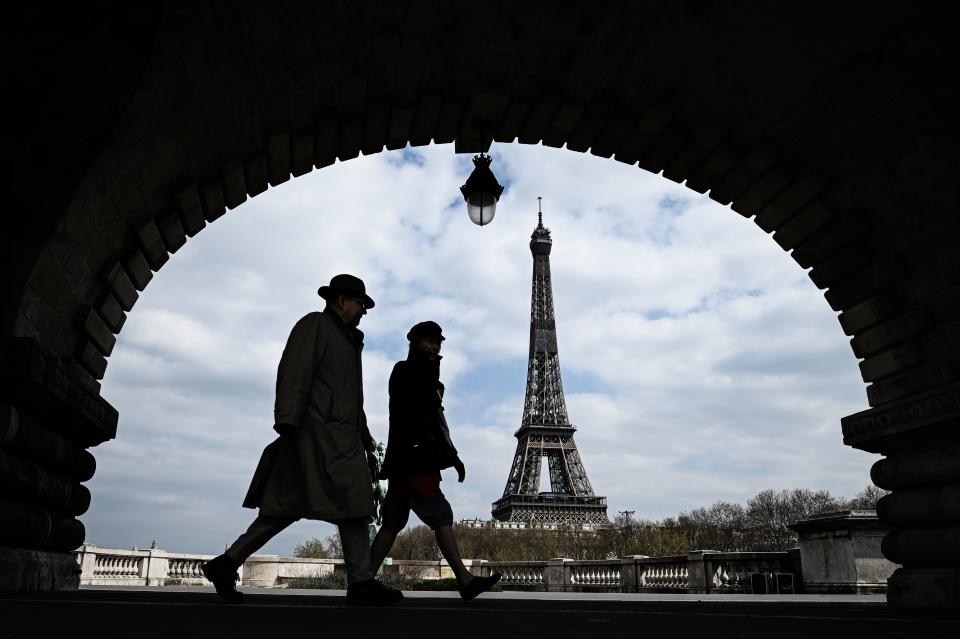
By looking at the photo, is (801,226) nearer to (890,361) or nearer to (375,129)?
(890,361)

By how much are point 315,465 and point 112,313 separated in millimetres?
3955

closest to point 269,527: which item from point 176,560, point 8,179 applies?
point 8,179

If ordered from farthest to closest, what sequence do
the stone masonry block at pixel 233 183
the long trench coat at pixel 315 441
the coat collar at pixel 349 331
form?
1. the stone masonry block at pixel 233 183
2. the coat collar at pixel 349 331
3. the long trench coat at pixel 315 441

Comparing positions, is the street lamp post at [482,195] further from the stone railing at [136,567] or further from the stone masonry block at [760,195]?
the stone railing at [136,567]

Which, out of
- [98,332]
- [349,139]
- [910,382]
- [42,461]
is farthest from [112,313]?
[910,382]

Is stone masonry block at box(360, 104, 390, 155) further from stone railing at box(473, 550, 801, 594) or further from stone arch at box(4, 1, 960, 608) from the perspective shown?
stone railing at box(473, 550, 801, 594)

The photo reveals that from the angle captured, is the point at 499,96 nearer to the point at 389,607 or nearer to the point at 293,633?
the point at 389,607

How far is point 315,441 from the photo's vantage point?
484cm

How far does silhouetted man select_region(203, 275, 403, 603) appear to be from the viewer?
4.74 meters

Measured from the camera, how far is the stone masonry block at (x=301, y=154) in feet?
26.8

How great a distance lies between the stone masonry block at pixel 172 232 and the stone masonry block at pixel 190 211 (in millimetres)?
21

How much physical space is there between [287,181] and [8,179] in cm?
308

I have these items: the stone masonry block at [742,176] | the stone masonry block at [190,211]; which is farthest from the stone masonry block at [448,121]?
the stone masonry block at [742,176]

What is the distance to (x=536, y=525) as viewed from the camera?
7488 cm
